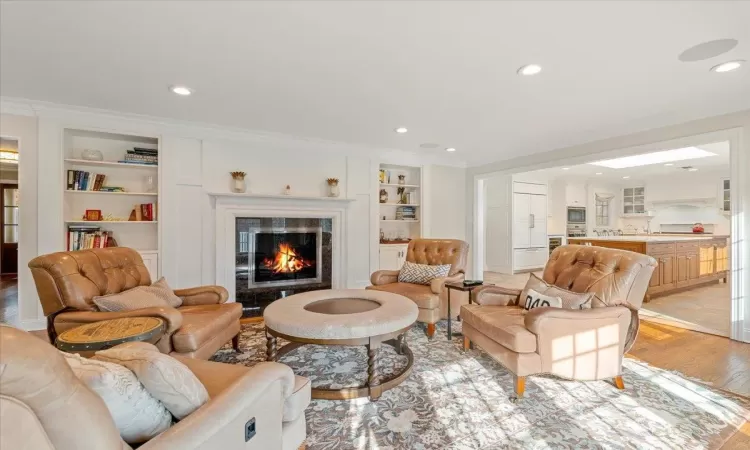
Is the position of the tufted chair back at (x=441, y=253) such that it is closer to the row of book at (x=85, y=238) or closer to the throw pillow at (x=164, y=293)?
the throw pillow at (x=164, y=293)

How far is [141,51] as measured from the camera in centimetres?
237

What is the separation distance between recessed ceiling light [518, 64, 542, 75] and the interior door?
1032 cm

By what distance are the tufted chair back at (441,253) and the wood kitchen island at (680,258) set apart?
9.26 ft

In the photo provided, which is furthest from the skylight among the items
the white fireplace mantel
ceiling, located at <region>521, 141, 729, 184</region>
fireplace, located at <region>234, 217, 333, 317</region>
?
fireplace, located at <region>234, 217, 333, 317</region>

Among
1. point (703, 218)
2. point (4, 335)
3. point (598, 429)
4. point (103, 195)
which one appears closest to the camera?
point (4, 335)

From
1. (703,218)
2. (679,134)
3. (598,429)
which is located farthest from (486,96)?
(703,218)

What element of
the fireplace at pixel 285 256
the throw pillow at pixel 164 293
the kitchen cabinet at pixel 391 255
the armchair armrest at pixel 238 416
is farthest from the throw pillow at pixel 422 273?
the armchair armrest at pixel 238 416

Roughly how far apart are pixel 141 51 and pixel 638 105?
4.31m

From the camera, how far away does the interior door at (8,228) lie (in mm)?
7410

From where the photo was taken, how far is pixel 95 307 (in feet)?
7.36

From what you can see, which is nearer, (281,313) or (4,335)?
(4,335)

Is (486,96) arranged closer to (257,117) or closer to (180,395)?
(257,117)

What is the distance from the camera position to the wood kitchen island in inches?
Result: 194

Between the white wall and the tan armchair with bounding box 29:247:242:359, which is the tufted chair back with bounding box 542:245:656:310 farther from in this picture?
the white wall
